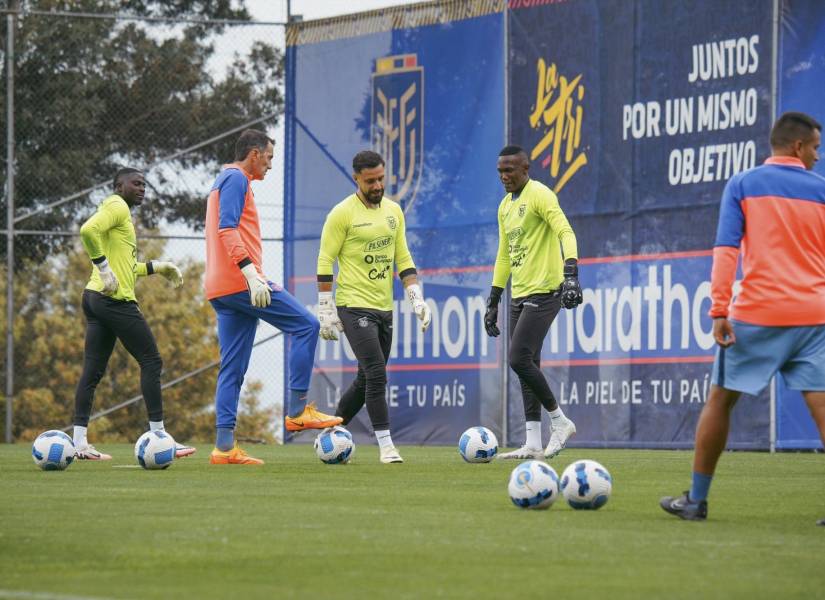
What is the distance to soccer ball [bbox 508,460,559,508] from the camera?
7543 mm

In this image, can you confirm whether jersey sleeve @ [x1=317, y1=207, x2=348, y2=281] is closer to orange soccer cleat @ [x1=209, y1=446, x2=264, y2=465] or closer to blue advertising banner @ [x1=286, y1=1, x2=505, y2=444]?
orange soccer cleat @ [x1=209, y1=446, x2=264, y2=465]

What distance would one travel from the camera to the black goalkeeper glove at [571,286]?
11.6 m

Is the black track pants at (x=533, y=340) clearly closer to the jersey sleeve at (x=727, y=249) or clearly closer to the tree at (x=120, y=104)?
the jersey sleeve at (x=727, y=249)

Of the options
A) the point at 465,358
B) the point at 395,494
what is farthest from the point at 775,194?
the point at 465,358

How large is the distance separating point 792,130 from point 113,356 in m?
30.5

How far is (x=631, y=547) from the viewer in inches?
243

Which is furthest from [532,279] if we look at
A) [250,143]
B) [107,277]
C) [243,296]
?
[107,277]

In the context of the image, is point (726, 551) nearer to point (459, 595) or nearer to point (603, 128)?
point (459, 595)

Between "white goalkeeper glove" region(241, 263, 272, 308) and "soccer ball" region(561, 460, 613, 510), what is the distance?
3.87 m

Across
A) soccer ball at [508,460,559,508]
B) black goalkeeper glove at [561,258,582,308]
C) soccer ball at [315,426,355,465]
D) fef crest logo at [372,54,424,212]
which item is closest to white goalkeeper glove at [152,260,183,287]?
soccer ball at [315,426,355,465]

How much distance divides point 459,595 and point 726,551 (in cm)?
156

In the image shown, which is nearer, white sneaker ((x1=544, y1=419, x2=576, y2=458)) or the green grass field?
the green grass field

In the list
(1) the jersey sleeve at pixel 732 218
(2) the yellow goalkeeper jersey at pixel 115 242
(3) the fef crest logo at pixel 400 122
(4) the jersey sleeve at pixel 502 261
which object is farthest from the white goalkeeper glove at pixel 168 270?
(1) the jersey sleeve at pixel 732 218

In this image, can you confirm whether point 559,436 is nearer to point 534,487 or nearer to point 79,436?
point 79,436
